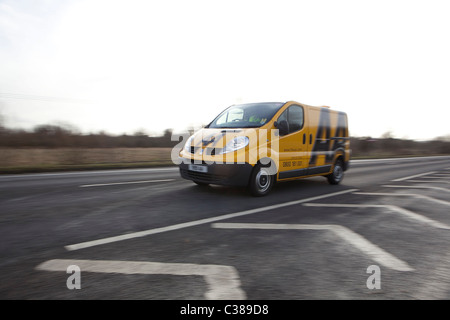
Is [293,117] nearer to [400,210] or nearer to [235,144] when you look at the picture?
[235,144]

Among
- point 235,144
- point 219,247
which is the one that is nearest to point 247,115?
point 235,144

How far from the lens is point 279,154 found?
246 inches

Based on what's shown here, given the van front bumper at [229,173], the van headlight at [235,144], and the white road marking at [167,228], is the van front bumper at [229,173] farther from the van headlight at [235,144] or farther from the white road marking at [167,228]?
the white road marking at [167,228]

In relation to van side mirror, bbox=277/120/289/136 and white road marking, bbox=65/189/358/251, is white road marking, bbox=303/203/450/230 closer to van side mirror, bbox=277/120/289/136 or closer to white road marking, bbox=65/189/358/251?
white road marking, bbox=65/189/358/251

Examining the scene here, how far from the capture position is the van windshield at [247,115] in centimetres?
626

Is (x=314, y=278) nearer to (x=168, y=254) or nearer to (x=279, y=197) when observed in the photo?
(x=168, y=254)

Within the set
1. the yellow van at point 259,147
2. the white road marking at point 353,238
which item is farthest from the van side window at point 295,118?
the white road marking at point 353,238

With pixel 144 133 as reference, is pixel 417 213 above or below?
below

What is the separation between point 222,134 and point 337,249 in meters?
3.32

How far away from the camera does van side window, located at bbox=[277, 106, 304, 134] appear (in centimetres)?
648

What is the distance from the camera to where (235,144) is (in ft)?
18.6

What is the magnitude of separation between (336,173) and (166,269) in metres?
6.92
